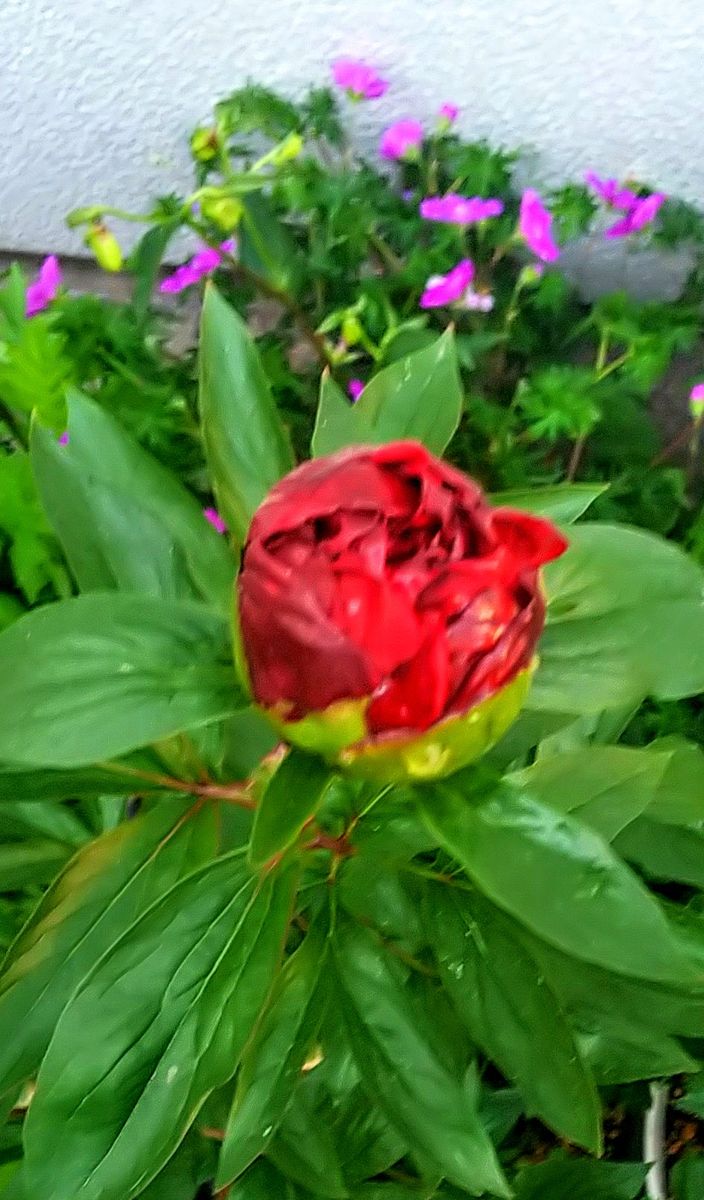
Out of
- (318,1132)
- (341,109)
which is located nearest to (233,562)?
(318,1132)

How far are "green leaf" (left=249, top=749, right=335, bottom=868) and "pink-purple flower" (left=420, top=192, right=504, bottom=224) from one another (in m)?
0.77

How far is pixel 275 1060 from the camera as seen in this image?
52cm

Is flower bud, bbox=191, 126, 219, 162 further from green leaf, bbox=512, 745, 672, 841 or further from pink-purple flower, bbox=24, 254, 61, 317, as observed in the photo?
green leaf, bbox=512, 745, 672, 841

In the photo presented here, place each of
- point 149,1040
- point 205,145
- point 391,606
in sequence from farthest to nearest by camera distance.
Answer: point 205,145
point 149,1040
point 391,606

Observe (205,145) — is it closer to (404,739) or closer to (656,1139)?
(404,739)

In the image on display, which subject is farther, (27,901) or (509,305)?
(509,305)

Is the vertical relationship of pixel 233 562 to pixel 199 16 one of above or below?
below

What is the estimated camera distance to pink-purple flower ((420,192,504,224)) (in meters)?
1.01

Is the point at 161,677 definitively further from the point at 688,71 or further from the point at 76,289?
the point at 76,289

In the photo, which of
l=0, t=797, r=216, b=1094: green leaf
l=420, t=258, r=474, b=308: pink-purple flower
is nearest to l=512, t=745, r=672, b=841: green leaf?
l=0, t=797, r=216, b=1094: green leaf

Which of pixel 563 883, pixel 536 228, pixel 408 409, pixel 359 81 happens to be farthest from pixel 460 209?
pixel 563 883

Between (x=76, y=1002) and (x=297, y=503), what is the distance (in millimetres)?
242

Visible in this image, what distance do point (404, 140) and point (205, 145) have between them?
0.72 ft

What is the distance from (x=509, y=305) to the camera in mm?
1097
